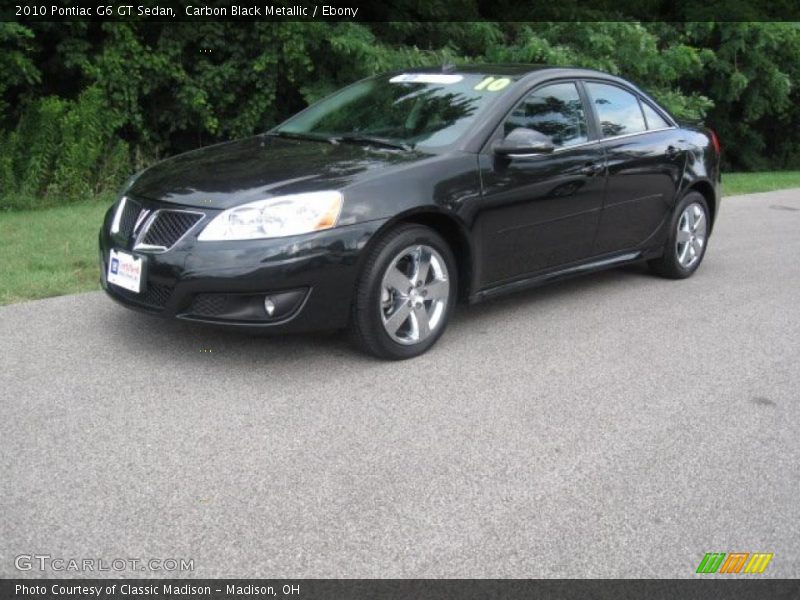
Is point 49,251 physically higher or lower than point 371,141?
lower

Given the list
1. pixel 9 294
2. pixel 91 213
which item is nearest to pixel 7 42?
pixel 91 213

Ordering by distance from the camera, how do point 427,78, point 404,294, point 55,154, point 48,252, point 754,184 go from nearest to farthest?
1. point 404,294
2. point 427,78
3. point 48,252
4. point 55,154
5. point 754,184

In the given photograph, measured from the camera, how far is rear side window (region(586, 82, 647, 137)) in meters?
6.20

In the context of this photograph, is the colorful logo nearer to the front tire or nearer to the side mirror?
the front tire

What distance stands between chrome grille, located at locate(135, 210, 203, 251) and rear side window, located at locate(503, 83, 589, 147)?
1967 mm

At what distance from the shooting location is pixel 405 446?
12.7 ft

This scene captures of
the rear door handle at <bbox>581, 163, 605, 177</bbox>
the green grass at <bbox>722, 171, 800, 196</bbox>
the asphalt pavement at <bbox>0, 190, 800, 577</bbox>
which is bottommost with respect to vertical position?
the green grass at <bbox>722, 171, 800, 196</bbox>

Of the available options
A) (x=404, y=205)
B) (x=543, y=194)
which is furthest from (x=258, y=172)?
(x=543, y=194)

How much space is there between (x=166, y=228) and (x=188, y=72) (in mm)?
8111

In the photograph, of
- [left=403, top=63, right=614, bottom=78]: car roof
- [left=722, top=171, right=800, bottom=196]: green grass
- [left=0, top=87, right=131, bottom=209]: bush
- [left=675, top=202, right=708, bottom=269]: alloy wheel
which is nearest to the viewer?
[left=403, top=63, right=614, bottom=78]: car roof

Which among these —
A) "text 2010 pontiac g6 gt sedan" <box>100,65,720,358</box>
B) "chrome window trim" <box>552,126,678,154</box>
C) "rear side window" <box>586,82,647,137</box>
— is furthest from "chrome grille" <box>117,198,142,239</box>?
"rear side window" <box>586,82,647,137</box>

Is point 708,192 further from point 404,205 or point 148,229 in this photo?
point 148,229

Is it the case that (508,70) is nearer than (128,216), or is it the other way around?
(128,216)

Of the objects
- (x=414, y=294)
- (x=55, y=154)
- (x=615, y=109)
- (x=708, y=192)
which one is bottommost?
(x=55, y=154)
